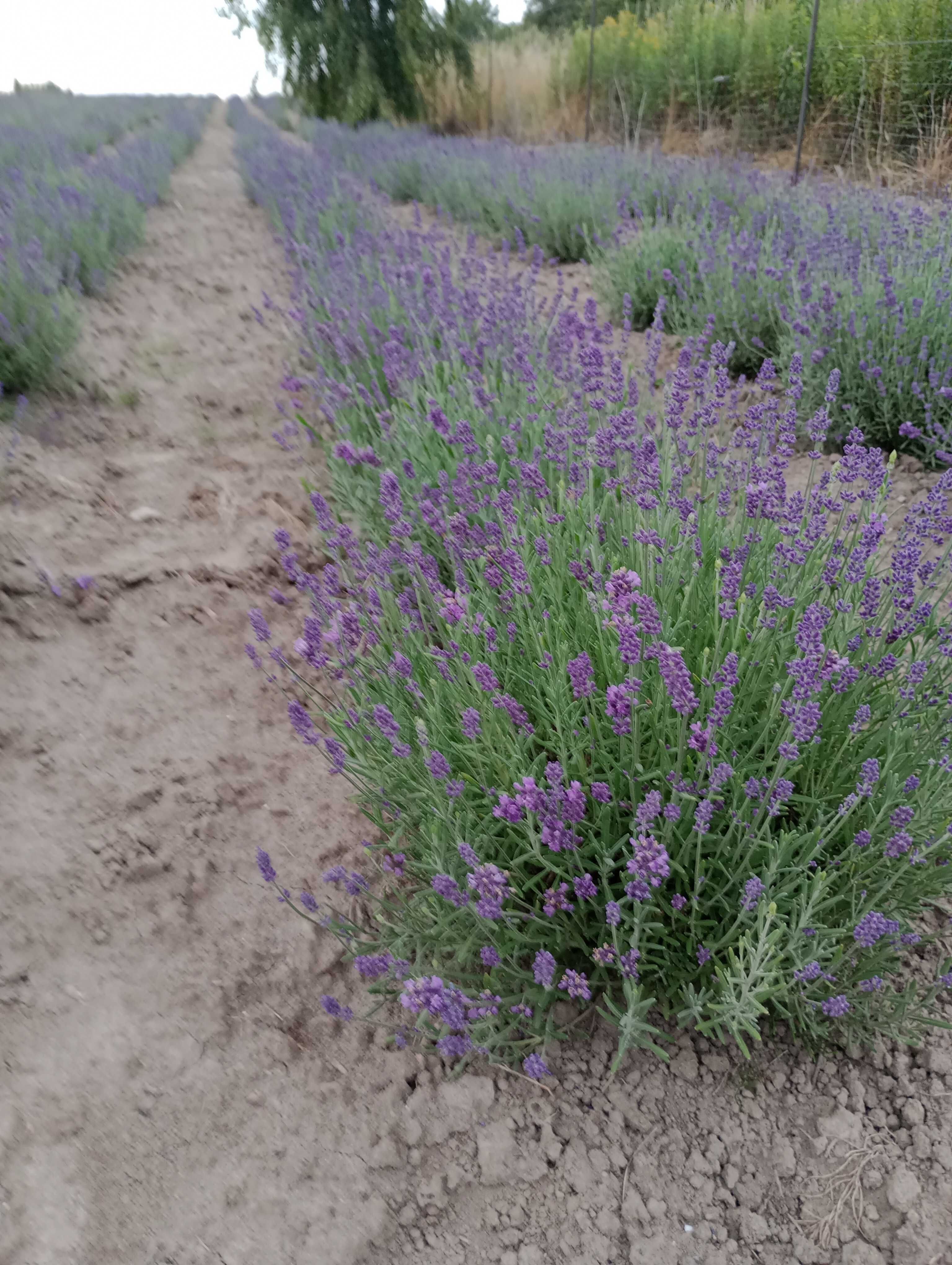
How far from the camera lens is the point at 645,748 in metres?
1.73

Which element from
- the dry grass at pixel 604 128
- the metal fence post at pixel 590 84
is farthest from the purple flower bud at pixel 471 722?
the metal fence post at pixel 590 84

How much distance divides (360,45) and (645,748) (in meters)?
17.5

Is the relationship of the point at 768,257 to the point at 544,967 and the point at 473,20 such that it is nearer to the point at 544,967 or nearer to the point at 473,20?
the point at 544,967

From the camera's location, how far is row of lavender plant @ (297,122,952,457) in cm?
352

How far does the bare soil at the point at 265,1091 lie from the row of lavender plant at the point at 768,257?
1917 mm

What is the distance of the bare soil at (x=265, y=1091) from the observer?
1.43 metres

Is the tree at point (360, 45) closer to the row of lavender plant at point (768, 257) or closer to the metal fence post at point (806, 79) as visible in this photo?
the row of lavender plant at point (768, 257)

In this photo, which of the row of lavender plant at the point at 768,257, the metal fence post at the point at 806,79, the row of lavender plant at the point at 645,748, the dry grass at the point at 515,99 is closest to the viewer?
the row of lavender plant at the point at 645,748

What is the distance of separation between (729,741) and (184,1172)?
1265 mm

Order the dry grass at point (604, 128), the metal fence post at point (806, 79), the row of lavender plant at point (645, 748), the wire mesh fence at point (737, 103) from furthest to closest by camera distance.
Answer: the wire mesh fence at point (737, 103), the dry grass at point (604, 128), the metal fence post at point (806, 79), the row of lavender plant at point (645, 748)

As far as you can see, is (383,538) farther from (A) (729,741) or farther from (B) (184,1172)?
(B) (184,1172)

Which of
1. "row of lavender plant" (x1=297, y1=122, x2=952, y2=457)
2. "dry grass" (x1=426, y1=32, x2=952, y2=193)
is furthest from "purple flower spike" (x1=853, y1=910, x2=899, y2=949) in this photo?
"dry grass" (x1=426, y1=32, x2=952, y2=193)

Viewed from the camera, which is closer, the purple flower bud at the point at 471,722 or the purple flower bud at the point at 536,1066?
the purple flower bud at the point at 536,1066

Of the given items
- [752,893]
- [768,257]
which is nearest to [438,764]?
[752,893]
